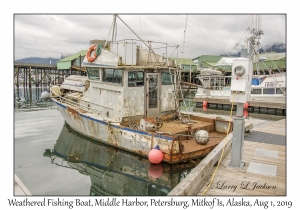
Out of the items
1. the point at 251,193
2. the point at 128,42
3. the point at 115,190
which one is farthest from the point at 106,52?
the point at 251,193

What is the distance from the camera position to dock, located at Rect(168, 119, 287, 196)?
4754mm

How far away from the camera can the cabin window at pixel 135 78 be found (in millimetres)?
9859

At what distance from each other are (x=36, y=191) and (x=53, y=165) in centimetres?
224

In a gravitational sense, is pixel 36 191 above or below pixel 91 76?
below

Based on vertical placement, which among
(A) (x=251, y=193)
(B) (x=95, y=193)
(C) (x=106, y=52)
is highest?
(C) (x=106, y=52)

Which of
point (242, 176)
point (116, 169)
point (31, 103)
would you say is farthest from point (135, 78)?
point (31, 103)

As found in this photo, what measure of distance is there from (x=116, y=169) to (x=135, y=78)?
369 centimetres

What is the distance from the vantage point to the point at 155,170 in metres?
8.30

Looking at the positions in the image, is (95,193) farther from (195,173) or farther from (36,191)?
(195,173)

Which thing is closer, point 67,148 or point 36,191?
point 36,191

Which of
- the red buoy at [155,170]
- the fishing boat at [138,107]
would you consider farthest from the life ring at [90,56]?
the red buoy at [155,170]

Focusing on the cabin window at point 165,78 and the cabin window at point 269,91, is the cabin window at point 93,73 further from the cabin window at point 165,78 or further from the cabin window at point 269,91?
the cabin window at point 269,91

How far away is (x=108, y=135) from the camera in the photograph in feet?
33.0

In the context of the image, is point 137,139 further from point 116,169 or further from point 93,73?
point 93,73
